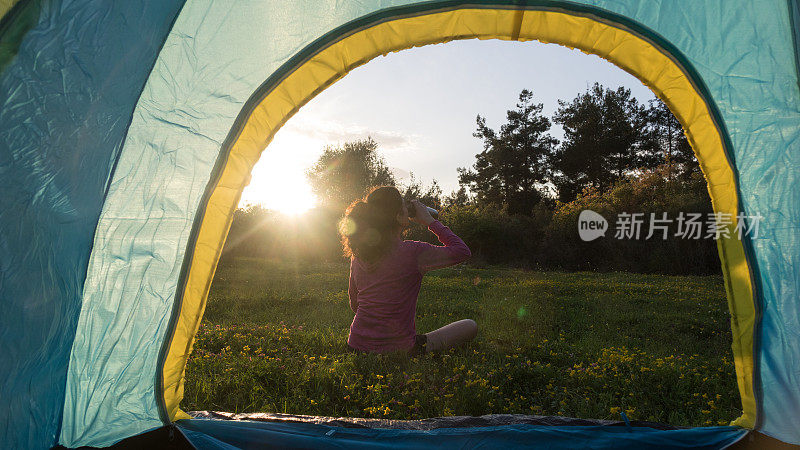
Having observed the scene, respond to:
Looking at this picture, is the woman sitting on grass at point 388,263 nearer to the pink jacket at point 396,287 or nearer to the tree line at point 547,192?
the pink jacket at point 396,287

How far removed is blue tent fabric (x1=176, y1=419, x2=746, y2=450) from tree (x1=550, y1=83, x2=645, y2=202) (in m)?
29.2

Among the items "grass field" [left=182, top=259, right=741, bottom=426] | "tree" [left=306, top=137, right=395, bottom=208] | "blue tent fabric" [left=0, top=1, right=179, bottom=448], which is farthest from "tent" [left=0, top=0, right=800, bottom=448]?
"tree" [left=306, top=137, right=395, bottom=208]

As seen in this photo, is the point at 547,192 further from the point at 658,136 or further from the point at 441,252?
the point at 441,252

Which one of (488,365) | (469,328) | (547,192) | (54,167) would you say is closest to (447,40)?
(54,167)

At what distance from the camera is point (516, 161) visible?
30.6m

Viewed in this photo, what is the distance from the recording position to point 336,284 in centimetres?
888

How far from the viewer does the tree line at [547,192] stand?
14.5 m

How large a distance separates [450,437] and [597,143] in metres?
30.7

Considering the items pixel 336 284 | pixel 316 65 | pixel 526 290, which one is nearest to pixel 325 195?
pixel 336 284

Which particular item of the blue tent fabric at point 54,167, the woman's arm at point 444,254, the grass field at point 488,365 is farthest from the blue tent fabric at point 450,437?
the woman's arm at point 444,254

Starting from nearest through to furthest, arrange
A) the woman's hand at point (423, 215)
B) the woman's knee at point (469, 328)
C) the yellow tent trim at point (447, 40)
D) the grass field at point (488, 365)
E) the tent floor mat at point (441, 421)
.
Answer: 1. the yellow tent trim at point (447, 40)
2. the tent floor mat at point (441, 421)
3. the grass field at point (488, 365)
4. the woman's hand at point (423, 215)
5. the woman's knee at point (469, 328)

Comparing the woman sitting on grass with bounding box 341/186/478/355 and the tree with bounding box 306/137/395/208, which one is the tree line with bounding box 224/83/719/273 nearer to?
the tree with bounding box 306/137/395/208

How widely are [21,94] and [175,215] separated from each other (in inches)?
27.5

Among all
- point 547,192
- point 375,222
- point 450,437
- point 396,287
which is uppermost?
point 547,192
